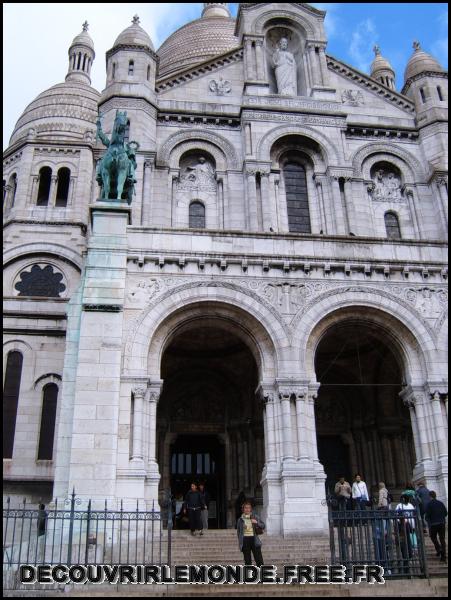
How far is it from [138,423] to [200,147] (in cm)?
1342

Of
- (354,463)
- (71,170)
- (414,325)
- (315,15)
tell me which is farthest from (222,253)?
(71,170)

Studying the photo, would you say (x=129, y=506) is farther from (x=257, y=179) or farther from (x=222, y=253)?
(x=257, y=179)

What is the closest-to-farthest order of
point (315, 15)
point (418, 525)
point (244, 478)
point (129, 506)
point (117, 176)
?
point (418, 525)
point (129, 506)
point (117, 176)
point (244, 478)
point (315, 15)

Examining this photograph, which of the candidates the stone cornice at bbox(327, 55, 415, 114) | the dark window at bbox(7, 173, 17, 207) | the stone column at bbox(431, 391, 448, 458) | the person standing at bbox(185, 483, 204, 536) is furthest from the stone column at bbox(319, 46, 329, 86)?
the person standing at bbox(185, 483, 204, 536)

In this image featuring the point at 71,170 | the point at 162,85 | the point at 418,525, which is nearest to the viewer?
the point at 418,525

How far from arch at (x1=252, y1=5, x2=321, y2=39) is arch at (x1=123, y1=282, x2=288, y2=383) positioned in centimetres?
1583

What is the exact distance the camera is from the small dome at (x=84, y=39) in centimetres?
5128

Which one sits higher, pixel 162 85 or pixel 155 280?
pixel 162 85

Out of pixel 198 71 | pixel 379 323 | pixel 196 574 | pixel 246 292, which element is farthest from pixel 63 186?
pixel 196 574

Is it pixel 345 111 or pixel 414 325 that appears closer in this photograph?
pixel 414 325

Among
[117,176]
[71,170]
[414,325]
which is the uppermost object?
[71,170]

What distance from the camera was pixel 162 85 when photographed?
90.6 feet

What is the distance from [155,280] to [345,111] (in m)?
14.1

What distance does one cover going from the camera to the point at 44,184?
36406mm
